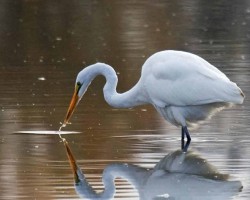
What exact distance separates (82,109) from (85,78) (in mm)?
1602

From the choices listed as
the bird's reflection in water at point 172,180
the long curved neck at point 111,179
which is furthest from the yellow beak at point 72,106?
the long curved neck at point 111,179

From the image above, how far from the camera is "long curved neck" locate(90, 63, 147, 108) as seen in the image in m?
12.4

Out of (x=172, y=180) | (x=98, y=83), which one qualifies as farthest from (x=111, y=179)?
(x=98, y=83)

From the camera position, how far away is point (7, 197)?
952 cm

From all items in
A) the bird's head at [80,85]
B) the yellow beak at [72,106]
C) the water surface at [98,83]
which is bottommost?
the water surface at [98,83]

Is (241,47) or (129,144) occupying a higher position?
(129,144)

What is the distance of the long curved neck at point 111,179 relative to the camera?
9711 millimetres

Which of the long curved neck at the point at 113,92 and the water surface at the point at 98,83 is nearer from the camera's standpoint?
the water surface at the point at 98,83

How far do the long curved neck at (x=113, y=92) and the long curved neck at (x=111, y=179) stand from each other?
67.2 inches

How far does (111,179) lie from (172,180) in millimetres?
537

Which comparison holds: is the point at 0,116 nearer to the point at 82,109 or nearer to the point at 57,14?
the point at 82,109

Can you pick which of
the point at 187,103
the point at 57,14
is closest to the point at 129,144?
the point at 187,103

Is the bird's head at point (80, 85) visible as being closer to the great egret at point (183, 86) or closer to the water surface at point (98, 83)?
the great egret at point (183, 86)

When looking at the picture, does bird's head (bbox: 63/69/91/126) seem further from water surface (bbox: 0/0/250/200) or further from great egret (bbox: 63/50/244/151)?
water surface (bbox: 0/0/250/200)
